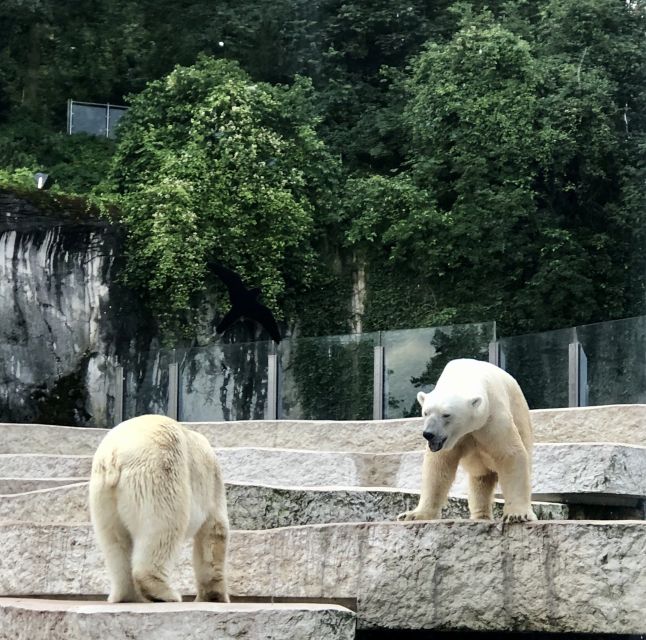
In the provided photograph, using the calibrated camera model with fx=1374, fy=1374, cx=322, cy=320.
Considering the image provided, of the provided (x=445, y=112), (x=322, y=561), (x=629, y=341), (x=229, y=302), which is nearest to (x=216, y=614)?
(x=322, y=561)

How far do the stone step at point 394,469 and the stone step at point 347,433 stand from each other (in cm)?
113

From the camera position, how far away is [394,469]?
867 centimetres

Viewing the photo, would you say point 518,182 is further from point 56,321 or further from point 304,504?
point 304,504

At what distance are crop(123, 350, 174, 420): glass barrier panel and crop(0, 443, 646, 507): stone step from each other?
222 inches

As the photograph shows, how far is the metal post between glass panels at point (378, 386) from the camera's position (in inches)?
521

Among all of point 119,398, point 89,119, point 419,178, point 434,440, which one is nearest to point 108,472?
point 434,440

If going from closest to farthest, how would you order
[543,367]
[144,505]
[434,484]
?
1. [144,505]
2. [434,484]
3. [543,367]

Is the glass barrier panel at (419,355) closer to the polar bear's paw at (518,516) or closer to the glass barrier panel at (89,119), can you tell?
the polar bear's paw at (518,516)

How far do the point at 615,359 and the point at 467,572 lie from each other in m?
5.84

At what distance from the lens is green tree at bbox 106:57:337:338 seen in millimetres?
20531

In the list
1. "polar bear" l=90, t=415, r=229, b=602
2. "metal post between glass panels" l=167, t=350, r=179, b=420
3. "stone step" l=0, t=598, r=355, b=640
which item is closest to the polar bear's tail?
"polar bear" l=90, t=415, r=229, b=602

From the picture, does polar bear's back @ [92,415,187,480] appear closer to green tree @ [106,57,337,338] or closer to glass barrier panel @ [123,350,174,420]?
glass barrier panel @ [123,350,174,420]

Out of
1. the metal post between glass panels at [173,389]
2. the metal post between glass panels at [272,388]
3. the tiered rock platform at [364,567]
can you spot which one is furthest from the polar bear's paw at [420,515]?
the metal post between glass panels at [173,389]

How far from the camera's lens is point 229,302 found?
20906 millimetres
